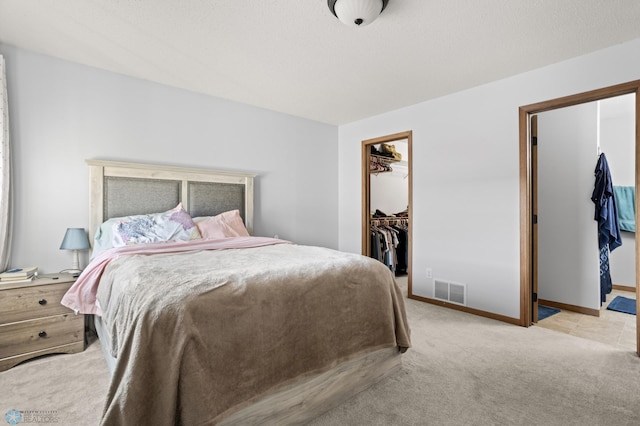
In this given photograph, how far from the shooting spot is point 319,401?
166 centimetres

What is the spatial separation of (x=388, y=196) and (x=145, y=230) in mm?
4275

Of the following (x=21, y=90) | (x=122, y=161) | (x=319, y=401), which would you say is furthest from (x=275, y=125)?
(x=319, y=401)

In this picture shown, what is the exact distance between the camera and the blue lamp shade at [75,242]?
2533 mm

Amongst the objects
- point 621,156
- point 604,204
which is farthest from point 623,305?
point 621,156

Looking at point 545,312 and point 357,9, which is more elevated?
point 357,9

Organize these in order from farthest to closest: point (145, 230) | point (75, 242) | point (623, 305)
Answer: point (623, 305) → point (145, 230) → point (75, 242)

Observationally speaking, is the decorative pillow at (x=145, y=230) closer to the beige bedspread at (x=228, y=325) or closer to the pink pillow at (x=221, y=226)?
the pink pillow at (x=221, y=226)

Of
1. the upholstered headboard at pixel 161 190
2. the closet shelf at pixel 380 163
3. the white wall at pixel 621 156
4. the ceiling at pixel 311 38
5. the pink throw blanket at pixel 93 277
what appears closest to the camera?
the ceiling at pixel 311 38

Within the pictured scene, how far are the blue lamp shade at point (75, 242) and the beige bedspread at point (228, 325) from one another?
2.53ft

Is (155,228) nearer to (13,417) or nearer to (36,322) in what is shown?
(36,322)

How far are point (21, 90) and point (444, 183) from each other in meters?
4.06

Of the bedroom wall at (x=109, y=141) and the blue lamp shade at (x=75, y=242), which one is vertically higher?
the bedroom wall at (x=109, y=141)

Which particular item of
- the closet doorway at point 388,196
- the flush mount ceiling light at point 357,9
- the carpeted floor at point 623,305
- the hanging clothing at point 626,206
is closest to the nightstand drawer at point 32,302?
the flush mount ceiling light at point 357,9

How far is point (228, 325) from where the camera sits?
1.37 m
